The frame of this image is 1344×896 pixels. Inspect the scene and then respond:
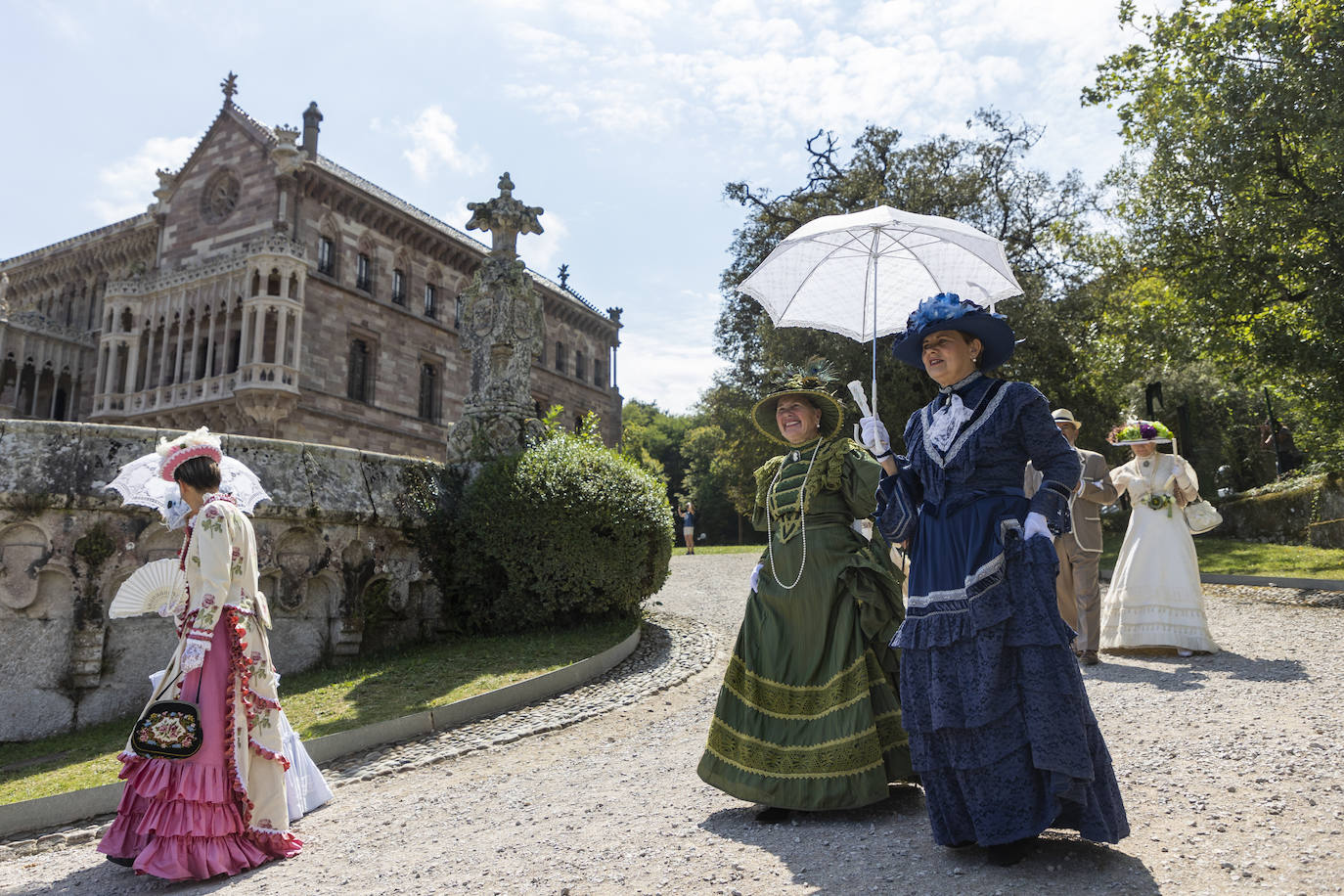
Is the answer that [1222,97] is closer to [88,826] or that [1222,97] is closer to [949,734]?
[949,734]

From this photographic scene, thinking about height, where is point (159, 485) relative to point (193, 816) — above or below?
above

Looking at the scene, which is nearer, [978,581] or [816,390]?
[978,581]

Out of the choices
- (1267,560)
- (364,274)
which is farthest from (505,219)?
(364,274)

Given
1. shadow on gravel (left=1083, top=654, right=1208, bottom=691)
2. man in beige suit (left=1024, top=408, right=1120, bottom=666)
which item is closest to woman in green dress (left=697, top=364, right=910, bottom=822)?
shadow on gravel (left=1083, top=654, right=1208, bottom=691)

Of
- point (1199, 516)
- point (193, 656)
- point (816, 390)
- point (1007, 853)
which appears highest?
point (816, 390)

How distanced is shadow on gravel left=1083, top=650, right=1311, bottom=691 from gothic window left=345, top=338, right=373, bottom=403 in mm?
25566

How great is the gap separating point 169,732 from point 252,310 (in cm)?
2411

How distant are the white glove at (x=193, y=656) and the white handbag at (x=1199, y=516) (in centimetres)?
815

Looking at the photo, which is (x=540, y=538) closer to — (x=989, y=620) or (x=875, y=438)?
(x=875, y=438)

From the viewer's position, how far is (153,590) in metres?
4.50

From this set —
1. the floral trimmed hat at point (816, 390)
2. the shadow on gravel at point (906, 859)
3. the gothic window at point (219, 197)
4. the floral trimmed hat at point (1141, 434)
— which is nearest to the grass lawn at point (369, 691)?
the shadow on gravel at point (906, 859)

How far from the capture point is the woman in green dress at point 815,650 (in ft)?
12.8

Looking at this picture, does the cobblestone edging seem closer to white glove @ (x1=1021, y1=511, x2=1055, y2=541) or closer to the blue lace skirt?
the blue lace skirt

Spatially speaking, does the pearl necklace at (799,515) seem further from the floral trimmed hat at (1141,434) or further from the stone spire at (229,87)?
the stone spire at (229,87)
